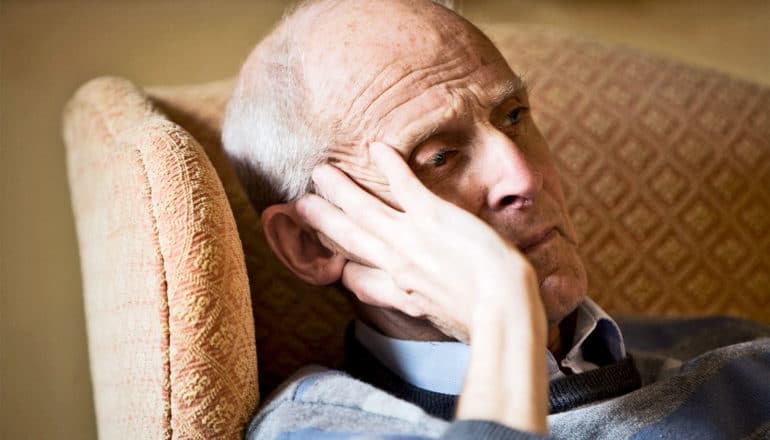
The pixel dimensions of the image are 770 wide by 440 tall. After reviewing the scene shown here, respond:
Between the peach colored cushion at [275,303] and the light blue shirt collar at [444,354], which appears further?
the peach colored cushion at [275,303]

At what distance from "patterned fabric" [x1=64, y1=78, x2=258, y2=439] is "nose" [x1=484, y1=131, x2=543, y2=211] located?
1.17 ft

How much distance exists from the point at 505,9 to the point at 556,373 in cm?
153

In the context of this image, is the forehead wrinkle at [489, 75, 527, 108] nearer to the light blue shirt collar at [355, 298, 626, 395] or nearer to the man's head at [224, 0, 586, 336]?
the man's head at [224, 0, 586, 336]

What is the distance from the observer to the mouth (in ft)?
3.35

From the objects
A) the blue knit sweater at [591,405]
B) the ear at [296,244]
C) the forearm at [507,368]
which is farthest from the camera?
the ear at [296,244]

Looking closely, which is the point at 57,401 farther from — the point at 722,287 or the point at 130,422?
the point at 722,287

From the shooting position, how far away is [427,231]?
90cm

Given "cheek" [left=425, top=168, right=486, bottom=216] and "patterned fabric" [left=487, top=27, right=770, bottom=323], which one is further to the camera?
"patterned fabric" [left=487, top=27, right=770, bottom=323]

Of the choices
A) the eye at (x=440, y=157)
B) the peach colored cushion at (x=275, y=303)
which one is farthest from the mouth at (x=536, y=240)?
the peach colored cushion at (x=275, y=303)

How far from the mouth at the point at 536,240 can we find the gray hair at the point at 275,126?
1.02 ft

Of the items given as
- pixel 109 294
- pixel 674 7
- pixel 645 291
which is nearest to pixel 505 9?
pixel 674 7

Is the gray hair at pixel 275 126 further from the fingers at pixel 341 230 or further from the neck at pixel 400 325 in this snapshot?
the neck at pixel 400 325

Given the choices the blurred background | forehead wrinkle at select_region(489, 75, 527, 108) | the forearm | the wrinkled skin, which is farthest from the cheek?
the blurred background

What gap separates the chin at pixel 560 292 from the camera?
40.0 inches
